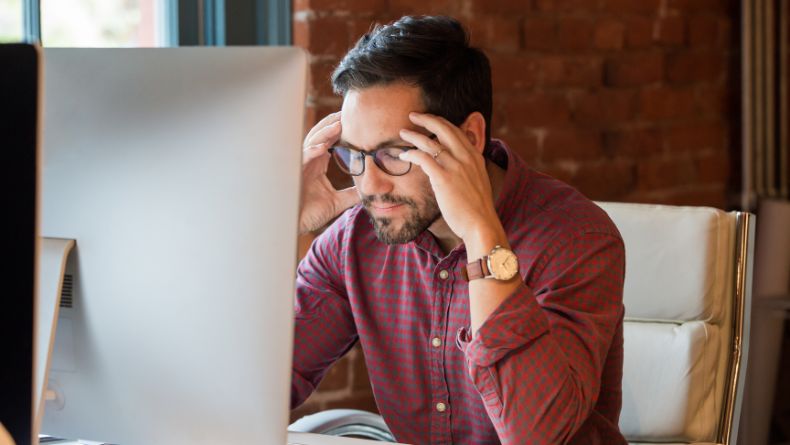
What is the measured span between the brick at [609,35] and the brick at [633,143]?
0.23m

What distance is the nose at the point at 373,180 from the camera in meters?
1.47

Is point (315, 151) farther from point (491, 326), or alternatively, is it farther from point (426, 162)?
point (491, 326)

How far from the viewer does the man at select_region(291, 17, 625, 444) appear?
1308mm

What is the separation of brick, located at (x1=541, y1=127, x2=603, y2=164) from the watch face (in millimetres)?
1248

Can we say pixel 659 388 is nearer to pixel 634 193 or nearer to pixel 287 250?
pixel 287 250

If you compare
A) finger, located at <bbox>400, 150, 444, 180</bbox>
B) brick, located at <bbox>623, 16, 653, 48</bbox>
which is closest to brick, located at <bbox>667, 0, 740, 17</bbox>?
brick, located at <bbox>623, 16, 653, 48</bbox>

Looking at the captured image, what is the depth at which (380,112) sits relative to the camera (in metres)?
1.47

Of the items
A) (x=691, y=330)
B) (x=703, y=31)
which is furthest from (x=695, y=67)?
(x=691, y=330)

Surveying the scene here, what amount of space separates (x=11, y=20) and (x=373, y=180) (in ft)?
2.84

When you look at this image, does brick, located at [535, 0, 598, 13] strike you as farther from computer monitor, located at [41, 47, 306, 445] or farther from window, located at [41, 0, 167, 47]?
computer monitor, located at [41, 47, 306, 445]

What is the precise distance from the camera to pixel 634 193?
2.84 m

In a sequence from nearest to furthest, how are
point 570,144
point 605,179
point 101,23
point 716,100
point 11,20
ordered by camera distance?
1. point 11,20
2. point 101,23
3. point 570,144
4. point 605,179
5. point 716,100

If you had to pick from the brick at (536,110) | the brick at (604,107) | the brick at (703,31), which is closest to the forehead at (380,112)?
the brick at (536,110)

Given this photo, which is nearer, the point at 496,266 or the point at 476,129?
the point at 496,266
